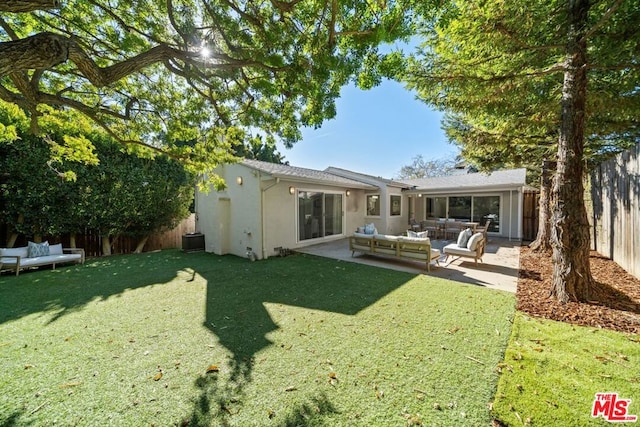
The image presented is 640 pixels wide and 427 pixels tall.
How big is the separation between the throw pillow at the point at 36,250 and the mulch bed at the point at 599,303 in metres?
13.0

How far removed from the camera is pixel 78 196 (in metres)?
9.00

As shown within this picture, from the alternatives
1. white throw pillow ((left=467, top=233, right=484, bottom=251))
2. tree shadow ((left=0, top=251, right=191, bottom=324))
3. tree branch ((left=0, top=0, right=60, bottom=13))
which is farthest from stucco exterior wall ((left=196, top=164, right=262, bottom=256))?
white throw pillow ((left=467, top=233, right=484, bottom=251))

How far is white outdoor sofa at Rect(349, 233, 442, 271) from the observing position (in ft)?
24.4

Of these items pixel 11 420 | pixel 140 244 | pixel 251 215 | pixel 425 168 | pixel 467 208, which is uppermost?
pixel 425 168

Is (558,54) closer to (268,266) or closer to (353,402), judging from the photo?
(353,402)

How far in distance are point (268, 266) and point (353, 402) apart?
5.92 meters

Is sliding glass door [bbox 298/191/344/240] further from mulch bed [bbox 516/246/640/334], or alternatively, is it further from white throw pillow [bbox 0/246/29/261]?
white throw pillow [bbox 0/246/29/261]

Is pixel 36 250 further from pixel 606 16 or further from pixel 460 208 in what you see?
pixel 460 208

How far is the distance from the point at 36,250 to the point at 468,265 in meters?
13.6

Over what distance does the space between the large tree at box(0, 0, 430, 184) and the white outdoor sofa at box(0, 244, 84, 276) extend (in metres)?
4.58

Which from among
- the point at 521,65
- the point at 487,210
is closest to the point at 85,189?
the point at 521,65

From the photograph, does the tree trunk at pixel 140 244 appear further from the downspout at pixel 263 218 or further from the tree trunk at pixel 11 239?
the downspout at pixel 263 218

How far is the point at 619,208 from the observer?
6.52 metres

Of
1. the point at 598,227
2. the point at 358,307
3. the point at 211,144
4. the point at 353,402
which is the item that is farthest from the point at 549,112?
the point at 211,144
